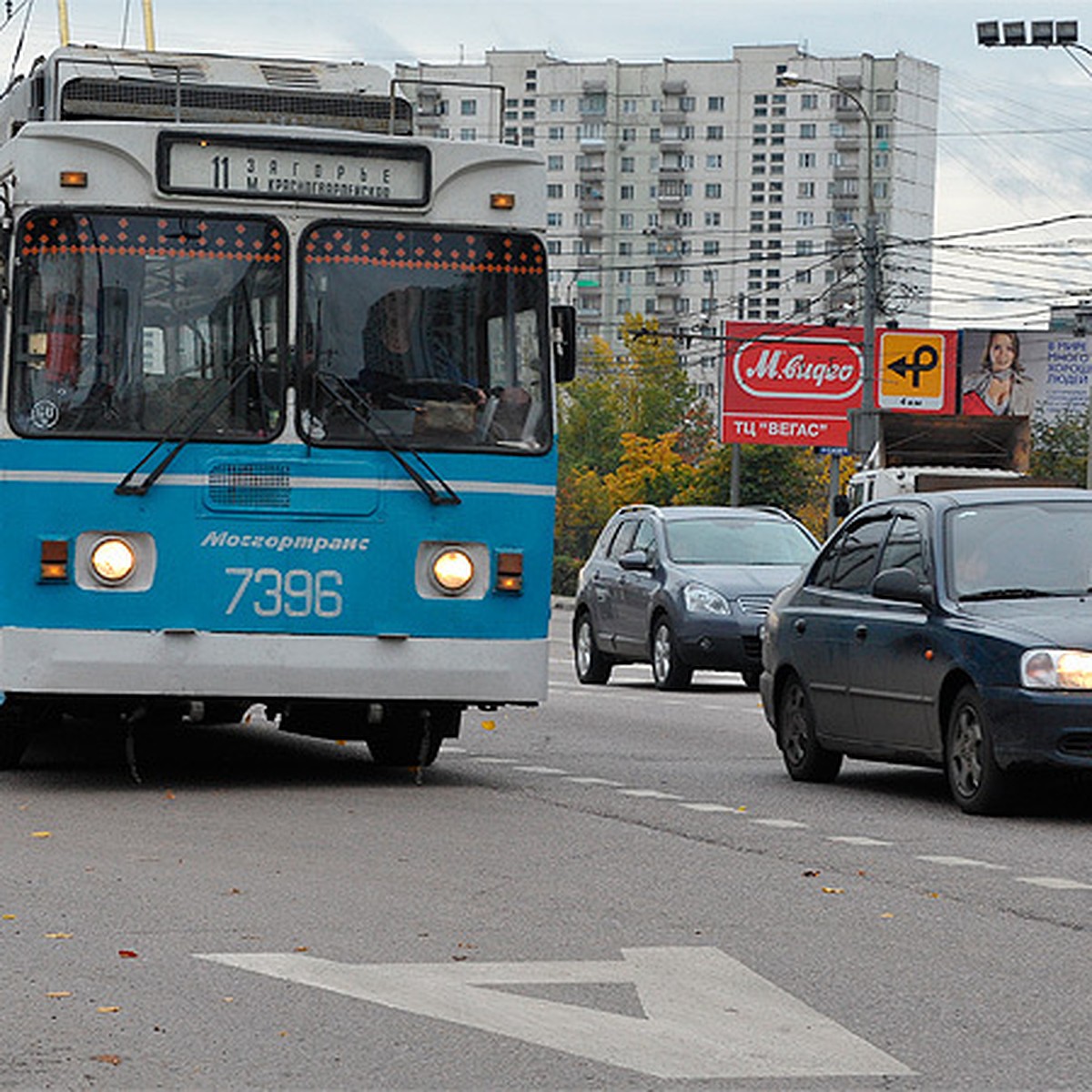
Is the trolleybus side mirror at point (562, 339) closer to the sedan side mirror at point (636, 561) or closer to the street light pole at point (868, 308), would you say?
the sedan side mirror at point (636, 561)

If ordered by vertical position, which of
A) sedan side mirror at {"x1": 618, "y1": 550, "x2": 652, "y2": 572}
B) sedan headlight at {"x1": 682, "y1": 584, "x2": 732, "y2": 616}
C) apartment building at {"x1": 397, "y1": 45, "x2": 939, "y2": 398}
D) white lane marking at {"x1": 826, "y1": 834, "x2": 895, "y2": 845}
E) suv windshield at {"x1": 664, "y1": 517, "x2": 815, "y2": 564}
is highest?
apartment building at {"x1": 397, "y1": 45, "x2": 939, "y2": 398}

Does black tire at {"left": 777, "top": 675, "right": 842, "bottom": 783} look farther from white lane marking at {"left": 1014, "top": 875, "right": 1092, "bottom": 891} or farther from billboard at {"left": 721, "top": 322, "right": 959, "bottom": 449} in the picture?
billboard at {"left": 721, "top": 322, "right": 959, "bottom": 449}

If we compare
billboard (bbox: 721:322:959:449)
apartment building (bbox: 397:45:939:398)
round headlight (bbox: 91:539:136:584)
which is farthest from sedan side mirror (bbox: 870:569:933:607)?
apartment building (bbox: 397:45:939:398)

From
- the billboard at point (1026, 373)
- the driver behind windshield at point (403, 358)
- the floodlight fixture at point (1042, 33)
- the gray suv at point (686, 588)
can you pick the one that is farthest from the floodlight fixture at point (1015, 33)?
the driver behind windshield at point (403, 358)

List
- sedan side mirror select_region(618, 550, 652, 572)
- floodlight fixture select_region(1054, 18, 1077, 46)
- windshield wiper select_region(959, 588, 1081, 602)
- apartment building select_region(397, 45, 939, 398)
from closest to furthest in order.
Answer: windshield wiper select_region(959, 588, 1081, 602), sedan side mirror select_region(618, 550, 652, 572), floodlight fixture select_region(1054, 18, 1077, 46), apartment building select_region(397, 45, 939, 398)

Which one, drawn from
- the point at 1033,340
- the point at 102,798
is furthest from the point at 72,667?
the point at 1033,340

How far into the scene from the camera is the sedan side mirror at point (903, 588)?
1388 cm

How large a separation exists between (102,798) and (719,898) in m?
4.56

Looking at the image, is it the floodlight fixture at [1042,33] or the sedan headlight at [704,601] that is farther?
the floodlight fixture at [1042,33]

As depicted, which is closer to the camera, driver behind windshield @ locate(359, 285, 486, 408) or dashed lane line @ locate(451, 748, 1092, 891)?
dashed lane line @ locate(451, 748, 1092, 891)

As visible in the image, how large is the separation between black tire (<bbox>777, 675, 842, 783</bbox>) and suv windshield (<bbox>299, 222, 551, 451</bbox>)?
2506mm

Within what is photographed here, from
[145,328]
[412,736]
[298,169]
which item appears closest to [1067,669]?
[412,736]

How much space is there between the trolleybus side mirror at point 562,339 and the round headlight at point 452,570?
3.51 feet

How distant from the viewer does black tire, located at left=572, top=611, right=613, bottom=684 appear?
28281 millimetres
